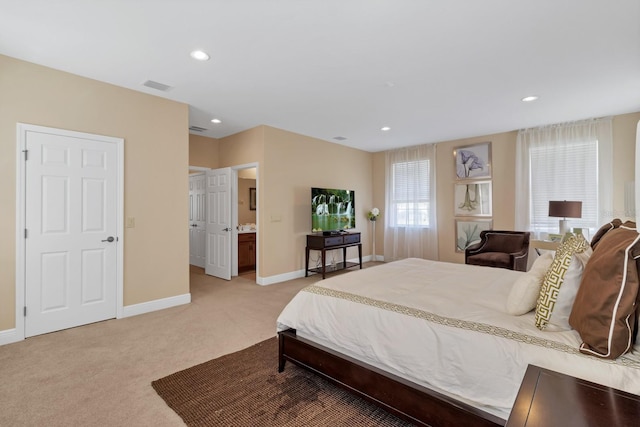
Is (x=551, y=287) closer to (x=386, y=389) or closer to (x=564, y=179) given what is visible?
(x=386, y=389)

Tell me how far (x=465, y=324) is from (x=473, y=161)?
5070 millimetres

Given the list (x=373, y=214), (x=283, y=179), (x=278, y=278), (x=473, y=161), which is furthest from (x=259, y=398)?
(x=473, y=161)

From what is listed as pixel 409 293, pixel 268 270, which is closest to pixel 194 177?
pixel 268 270

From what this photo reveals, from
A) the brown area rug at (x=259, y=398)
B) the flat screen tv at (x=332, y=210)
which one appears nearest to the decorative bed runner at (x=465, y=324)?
the brown area rug at (x=259, y=398)

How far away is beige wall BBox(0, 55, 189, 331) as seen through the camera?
2900 mm

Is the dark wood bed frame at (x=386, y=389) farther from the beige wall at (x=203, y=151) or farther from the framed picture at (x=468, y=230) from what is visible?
the framed picture at (x=468, y=230)

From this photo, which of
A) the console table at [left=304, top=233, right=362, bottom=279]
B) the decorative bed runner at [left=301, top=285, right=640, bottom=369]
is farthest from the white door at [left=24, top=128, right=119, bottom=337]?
the console table at [left=304, top=233, right=362, bottom=279]

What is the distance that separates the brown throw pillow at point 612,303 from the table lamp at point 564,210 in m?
3.78

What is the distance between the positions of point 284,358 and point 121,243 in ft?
8.20

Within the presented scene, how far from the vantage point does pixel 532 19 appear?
2.32 meters

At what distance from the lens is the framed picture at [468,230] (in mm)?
5789

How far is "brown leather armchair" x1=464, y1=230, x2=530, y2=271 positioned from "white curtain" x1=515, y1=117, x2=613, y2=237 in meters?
0.59

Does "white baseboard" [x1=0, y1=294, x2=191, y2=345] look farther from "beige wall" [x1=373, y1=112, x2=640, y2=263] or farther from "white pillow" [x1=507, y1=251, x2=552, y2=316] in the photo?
"beige wall" [x1=373, y1=112, x2=640, y2=263]

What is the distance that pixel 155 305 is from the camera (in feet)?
12.6
